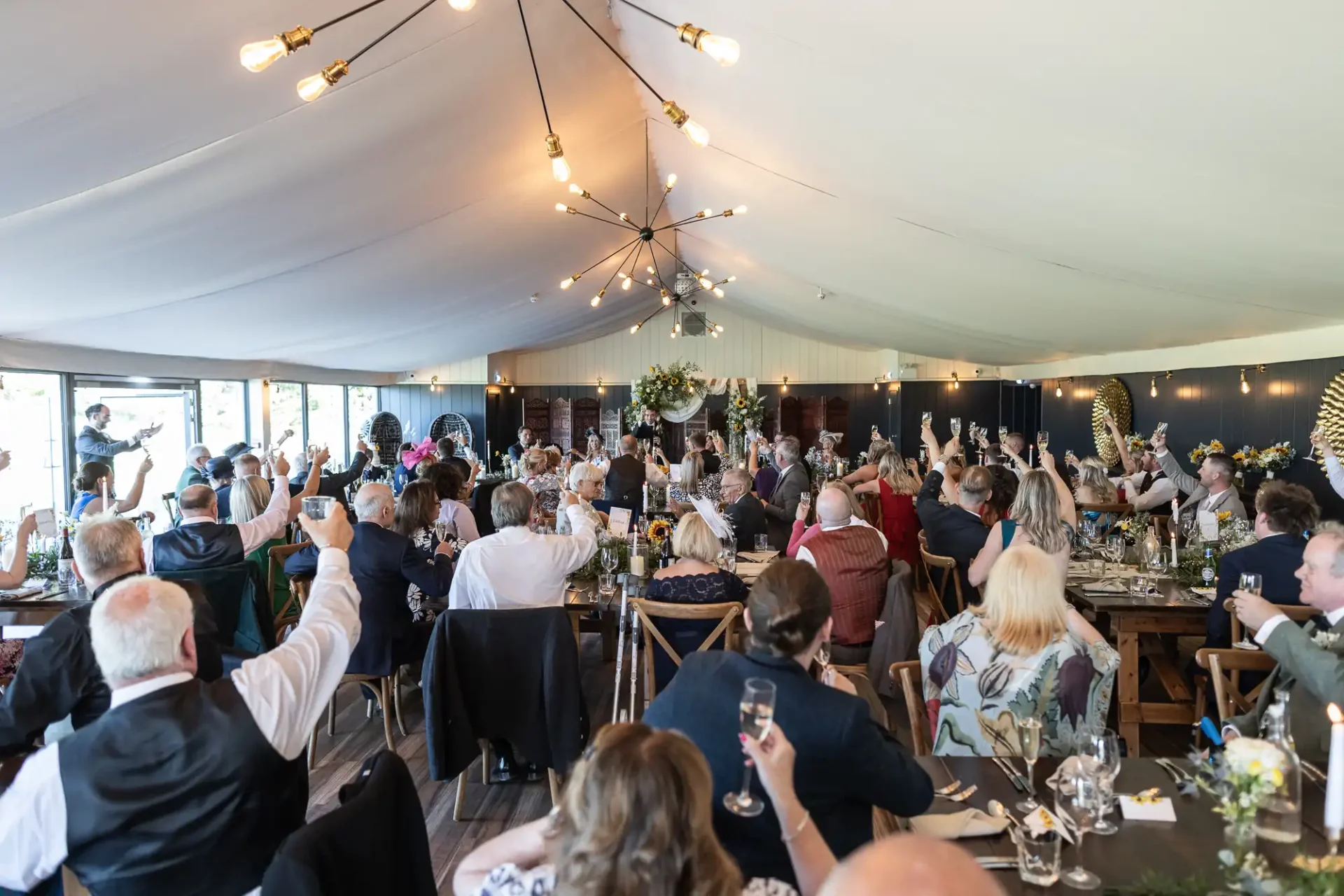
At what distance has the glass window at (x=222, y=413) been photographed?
11.1 metres

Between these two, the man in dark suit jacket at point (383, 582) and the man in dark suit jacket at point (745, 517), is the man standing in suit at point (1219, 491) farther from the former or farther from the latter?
the man in dark suit jacket at point (383, 582)

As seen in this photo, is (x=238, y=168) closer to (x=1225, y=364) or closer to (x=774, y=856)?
(x=774, y=856)

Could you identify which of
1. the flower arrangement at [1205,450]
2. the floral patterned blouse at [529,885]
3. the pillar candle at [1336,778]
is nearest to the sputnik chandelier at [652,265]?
the flower arrangement at [1205,450]

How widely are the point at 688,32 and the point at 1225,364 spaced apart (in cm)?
832

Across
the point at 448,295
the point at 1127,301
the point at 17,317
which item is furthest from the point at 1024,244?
the point at 17,317

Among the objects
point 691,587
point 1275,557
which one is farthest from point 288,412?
point 1275,557

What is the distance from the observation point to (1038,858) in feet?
5.87

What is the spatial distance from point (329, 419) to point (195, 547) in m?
11.6

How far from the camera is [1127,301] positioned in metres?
7.32

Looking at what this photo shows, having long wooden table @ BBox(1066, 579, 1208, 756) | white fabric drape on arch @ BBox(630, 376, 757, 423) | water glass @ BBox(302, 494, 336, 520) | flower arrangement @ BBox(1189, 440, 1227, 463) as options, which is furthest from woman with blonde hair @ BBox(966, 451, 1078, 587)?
white fabric drape on arch @ BBox(630, 376, 757, 423)

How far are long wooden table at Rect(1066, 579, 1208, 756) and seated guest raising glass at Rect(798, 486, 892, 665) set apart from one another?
1.14 metres

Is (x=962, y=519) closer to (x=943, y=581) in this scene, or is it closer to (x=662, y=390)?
(x=943, y=581)

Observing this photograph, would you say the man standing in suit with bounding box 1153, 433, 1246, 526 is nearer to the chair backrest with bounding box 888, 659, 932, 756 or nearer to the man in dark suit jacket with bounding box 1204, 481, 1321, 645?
the man in dark suit jacket with bounding box 1204, 481, 1321, 645

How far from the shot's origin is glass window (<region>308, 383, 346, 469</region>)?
14.6 metres
